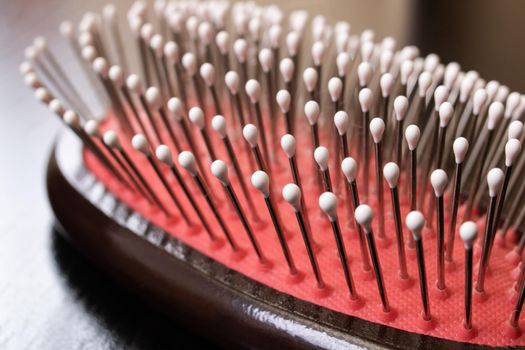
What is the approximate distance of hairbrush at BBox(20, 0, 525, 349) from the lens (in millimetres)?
513

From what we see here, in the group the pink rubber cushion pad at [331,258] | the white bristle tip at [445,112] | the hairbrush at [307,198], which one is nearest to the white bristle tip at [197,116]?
the hairbrush at [307,198]

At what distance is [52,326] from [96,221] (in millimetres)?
113

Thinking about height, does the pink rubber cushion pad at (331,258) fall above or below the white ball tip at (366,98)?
below

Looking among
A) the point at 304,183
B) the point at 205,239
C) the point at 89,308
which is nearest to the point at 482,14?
the point at 304,183

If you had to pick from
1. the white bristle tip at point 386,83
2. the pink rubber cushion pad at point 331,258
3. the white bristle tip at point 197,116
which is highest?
the white bristle tip at point 386,83

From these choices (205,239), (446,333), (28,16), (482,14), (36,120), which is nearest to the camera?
(446,333)

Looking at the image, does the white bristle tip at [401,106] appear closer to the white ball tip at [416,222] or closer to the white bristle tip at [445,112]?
the white bristle tip at [445,112]

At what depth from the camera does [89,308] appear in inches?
25.7

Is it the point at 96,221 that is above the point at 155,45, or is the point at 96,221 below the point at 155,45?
below

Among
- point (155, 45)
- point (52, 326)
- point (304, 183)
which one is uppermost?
point (155, 45)

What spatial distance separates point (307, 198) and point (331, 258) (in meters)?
0.09

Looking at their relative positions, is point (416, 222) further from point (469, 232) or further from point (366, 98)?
point (366, 98)

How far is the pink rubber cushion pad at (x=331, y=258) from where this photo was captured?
1.72 ft

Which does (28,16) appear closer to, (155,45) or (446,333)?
(155,45)
